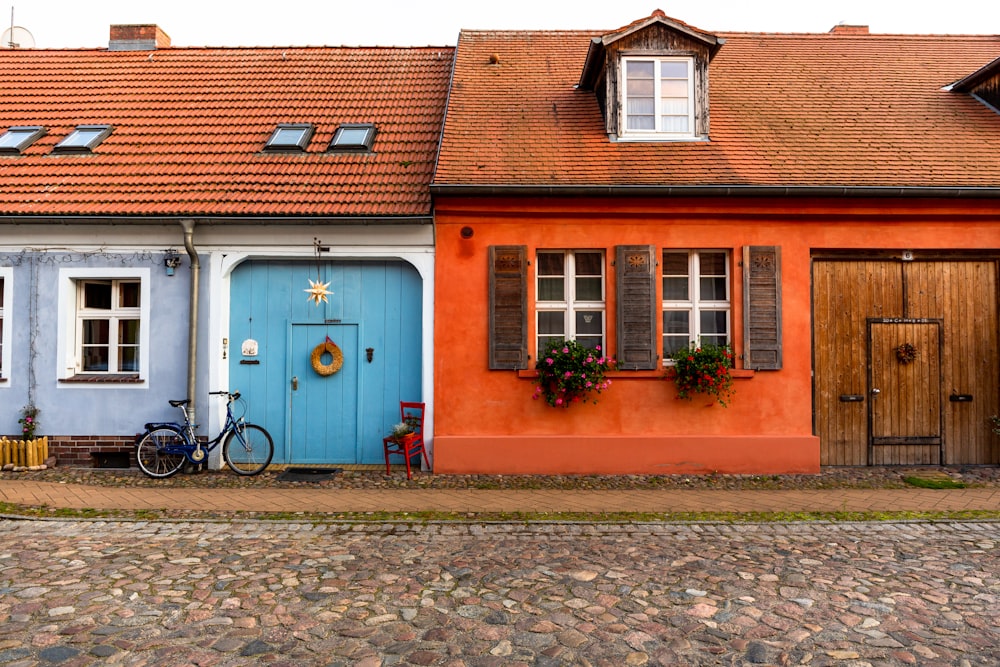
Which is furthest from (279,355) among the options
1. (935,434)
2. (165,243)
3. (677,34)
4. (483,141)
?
(935,434)

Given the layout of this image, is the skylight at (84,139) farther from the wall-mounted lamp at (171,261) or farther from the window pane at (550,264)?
the window pane at (550,264)

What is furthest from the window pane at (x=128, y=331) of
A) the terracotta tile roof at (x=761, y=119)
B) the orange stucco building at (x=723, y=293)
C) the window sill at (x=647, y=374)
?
the window sill at (x=647, y=374)

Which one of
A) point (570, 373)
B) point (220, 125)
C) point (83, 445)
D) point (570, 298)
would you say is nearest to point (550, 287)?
point (570, 298)

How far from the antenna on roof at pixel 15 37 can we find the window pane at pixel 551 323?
12451 mm

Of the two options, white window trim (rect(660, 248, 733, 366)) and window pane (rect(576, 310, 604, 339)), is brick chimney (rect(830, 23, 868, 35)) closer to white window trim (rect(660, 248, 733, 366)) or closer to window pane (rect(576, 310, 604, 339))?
white window trim (rect(660, 248, 733, 366))

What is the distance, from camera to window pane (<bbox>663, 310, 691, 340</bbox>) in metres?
9.07

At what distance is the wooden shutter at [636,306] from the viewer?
28.9ft

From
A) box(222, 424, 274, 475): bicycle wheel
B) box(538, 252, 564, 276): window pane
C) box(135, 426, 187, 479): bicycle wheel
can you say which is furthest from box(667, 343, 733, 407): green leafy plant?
box(135, 426, 187, 479): bicycle wheel

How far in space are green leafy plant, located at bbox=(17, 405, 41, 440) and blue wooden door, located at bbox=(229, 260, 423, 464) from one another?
2544mm

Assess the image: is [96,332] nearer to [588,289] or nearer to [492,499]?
[492,499]

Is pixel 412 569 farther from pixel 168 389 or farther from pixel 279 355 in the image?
pixel 168 389

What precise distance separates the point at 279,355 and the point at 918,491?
309 inches

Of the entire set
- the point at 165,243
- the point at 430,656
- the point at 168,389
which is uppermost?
the point at 165,243

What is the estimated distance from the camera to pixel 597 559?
5.37m
